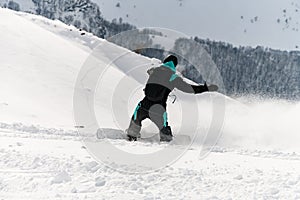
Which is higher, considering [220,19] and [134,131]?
[220,19]

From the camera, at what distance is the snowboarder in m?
7.31

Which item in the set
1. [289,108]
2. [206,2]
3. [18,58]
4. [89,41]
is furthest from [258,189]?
[206,2]

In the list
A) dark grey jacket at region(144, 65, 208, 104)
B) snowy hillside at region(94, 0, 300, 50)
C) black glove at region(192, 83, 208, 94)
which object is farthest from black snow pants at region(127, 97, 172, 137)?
snowy hillside at region(94, 0, 300, 50)

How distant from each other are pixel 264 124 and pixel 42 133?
23.5ft

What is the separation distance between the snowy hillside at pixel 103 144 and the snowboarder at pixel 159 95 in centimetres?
73

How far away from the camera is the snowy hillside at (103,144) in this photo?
401 cm

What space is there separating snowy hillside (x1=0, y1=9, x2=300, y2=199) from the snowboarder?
2.40 feet

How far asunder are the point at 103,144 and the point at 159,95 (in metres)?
1.80

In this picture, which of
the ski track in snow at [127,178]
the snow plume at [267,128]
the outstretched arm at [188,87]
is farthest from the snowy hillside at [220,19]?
the ski track in snow at [127,178]

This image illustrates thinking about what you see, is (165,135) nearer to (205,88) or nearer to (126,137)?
(126,137)

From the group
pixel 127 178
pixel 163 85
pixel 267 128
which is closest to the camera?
pixel 127 178

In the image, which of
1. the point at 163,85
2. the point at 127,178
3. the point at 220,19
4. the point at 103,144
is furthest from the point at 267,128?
the point at 220,19

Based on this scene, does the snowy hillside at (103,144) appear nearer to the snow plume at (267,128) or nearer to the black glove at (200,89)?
the snow plume at (267,128)

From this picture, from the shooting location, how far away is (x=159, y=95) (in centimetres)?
758
